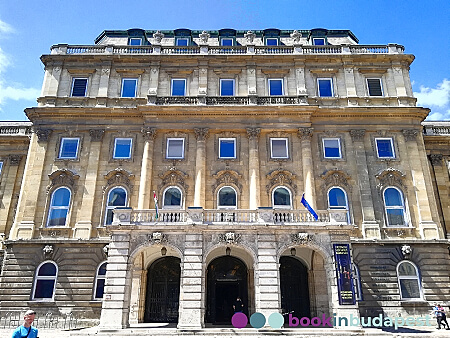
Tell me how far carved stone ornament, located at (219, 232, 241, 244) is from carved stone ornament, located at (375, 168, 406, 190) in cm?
1284

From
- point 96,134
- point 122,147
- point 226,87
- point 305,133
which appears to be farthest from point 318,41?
point 96,134

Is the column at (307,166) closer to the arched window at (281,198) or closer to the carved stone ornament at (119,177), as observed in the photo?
the arched window at (281,198)

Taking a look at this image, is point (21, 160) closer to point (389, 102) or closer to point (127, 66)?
point (127, 66)

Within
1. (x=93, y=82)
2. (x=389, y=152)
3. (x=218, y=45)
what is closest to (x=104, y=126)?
(x=93, y=82)

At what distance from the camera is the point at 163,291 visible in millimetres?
24141

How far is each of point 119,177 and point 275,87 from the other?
566 inches

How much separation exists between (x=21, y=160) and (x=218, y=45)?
65.0 ft

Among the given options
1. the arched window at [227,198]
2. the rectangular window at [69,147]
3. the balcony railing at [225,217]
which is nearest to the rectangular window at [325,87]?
the arched window at [227,198]

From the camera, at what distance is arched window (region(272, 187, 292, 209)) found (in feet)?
86.4

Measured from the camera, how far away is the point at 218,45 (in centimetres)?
3338

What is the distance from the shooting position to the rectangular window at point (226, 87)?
2981 centimetres

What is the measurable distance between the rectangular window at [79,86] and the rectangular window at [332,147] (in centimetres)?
1965

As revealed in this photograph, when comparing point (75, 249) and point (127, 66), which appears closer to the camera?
point (75, 249)

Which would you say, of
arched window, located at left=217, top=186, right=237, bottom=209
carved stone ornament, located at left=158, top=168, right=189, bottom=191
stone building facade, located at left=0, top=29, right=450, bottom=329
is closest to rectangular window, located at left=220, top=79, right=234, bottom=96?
stone building facade, located at left=0, top=29, right=450, bottom=329
